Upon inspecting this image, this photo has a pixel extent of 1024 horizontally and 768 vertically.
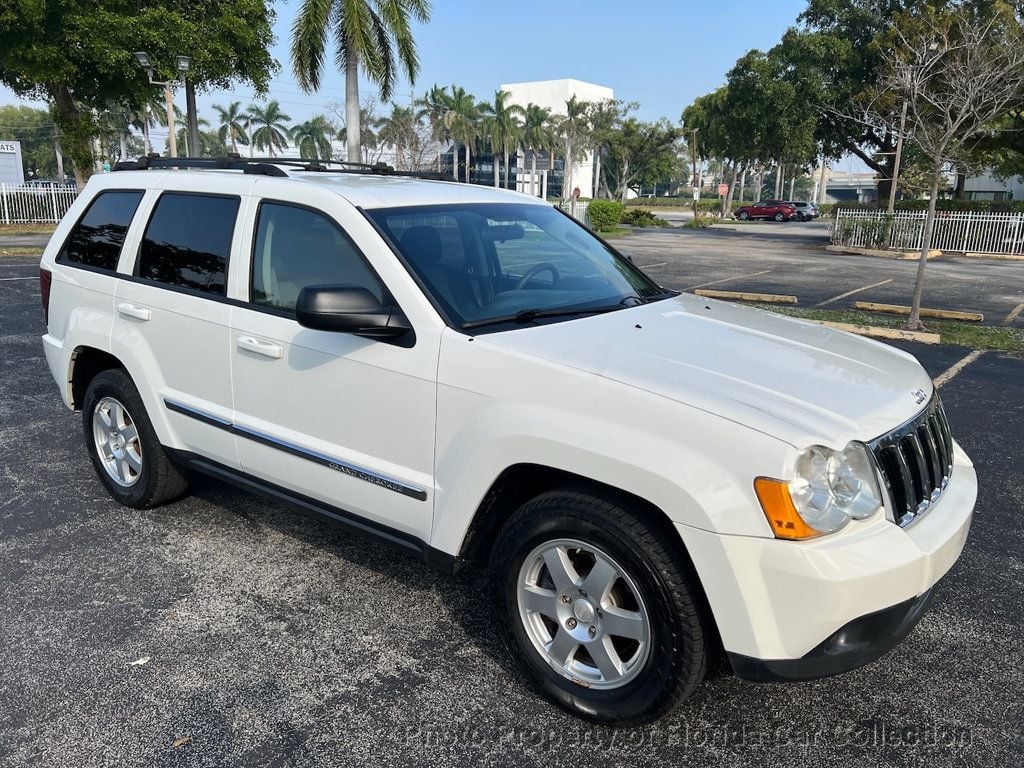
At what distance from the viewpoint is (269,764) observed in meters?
2.54

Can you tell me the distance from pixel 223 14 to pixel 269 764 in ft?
90.4

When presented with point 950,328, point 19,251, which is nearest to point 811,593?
point 950,328

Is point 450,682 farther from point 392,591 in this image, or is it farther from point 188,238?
point 188,238

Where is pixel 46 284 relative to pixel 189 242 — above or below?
below

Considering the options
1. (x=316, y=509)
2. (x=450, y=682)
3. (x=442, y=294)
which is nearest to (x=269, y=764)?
(x=450, y=682)

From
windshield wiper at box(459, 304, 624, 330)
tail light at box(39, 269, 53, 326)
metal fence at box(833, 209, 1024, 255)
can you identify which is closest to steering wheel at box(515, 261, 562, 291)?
windshield wiper at box(459, 304, 624, 330)

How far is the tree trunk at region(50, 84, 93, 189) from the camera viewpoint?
2702 centimetres

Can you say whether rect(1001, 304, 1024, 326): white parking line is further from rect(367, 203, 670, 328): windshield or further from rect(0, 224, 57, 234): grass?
rect(0, 224, 57, 234): grass

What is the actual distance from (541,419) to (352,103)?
27.7 metres

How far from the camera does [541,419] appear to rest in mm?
2627

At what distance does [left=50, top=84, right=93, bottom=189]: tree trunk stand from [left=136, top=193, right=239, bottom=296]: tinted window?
26.6m

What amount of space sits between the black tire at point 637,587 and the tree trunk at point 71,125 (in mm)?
28927

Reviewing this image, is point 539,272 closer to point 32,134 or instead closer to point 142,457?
point 142,457

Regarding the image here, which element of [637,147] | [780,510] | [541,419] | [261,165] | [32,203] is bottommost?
[780,510]
